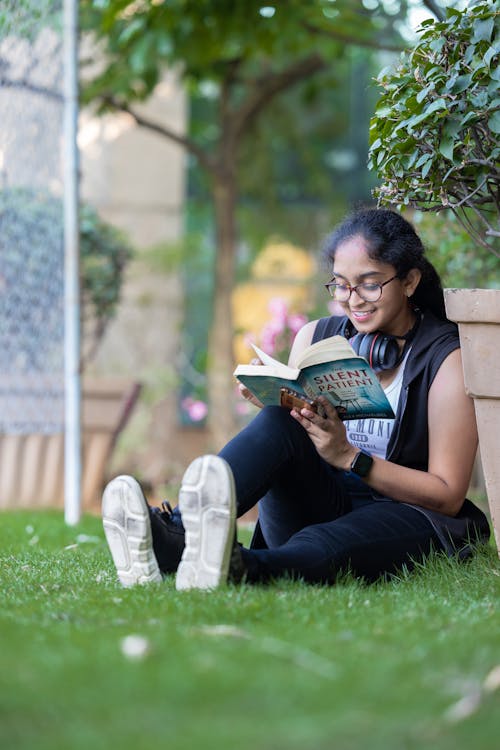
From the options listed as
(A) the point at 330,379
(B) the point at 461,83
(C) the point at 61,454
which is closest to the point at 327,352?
(A) the point at 330,379

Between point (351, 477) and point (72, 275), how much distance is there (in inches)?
91.4

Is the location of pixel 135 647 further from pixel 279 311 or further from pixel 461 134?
pixel 279 311

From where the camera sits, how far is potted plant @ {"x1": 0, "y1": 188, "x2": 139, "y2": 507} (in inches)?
220

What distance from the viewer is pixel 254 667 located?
1.82 m

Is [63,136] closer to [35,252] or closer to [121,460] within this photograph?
[35,252]

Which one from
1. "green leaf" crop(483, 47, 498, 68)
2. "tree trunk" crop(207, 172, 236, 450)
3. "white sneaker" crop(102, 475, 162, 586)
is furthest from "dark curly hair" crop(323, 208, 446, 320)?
"tree trunk" crop(207, 172, 236, 450)

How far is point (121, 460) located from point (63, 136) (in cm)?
335

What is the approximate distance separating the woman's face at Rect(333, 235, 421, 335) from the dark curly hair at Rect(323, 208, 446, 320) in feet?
0.07

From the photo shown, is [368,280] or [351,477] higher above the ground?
[368,280]

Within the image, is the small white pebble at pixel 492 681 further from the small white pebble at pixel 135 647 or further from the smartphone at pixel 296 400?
the smartphone at pixel 296 400

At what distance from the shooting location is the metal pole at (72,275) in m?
4.95

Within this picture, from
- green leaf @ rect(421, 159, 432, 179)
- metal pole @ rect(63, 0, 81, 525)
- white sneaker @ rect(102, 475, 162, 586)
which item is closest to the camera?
white sneaker @ rect(102, 475, 162, 586)

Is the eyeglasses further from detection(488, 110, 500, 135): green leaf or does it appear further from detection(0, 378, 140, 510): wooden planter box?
detection(0, 378, 140, 510): wooden planter box

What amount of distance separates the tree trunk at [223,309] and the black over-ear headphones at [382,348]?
4775 mm
